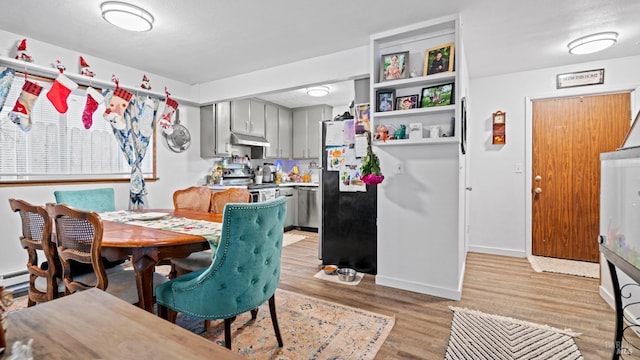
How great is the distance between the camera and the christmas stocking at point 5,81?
2719 millimetres

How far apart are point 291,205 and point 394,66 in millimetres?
3227

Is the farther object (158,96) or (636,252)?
(158,96)

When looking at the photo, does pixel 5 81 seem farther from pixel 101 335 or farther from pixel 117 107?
pixel 101 335

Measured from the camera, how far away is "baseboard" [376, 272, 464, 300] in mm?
2541

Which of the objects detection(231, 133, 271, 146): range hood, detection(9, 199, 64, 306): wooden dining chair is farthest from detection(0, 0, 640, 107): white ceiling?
detection(9, 199, 64, 306): wooden dining chair

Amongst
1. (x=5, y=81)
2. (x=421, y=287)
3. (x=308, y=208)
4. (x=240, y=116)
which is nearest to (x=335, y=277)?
(x=421, y=287)

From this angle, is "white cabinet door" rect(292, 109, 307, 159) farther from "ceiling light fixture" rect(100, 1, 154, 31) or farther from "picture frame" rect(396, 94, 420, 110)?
"ceiling light fixture" rect(100, 1, 154, 31)

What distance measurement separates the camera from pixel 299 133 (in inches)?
233

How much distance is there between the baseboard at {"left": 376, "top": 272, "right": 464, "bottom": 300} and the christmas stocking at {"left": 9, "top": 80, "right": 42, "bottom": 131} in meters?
3.58

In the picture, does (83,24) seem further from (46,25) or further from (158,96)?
(158,96)

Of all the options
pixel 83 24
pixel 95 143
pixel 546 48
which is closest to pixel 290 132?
pixel 95 143

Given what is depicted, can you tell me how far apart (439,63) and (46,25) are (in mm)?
3418

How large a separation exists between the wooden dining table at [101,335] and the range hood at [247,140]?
4.02m

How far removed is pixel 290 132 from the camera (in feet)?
19.5
